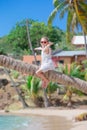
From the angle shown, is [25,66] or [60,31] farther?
[60,31]

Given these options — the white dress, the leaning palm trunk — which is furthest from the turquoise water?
the leaning palm trunk

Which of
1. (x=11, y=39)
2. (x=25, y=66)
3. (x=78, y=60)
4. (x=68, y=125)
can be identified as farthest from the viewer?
(x=11, y=39)

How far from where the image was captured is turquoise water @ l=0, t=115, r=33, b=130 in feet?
73.3

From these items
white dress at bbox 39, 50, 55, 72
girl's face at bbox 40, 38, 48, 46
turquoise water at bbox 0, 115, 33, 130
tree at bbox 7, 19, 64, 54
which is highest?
girl's face at bbox 40, 38, 48, 46

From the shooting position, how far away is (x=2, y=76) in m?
38.3

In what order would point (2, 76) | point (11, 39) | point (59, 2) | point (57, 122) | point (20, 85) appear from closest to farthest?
point (57, 122) → point (59, 2) → point (20, 85) → point (2, 76) → point (11, 39)

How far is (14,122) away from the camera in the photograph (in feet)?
80.8

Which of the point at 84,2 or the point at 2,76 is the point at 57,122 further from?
the point at 2,76

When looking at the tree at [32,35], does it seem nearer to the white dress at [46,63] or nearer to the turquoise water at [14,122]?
the turquoise water at [14,122]

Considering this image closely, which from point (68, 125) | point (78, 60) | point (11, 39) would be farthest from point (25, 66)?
point (11, 39)

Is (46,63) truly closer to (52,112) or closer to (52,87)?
(52,112)

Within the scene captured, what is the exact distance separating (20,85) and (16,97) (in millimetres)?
2264

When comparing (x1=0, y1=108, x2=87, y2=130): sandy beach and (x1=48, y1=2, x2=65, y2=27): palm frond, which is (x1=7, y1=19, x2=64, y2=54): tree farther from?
(x1=0, y1=108, x2=87, y2=130): sandy beach

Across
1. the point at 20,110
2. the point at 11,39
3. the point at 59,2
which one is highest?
the point at 59,2
